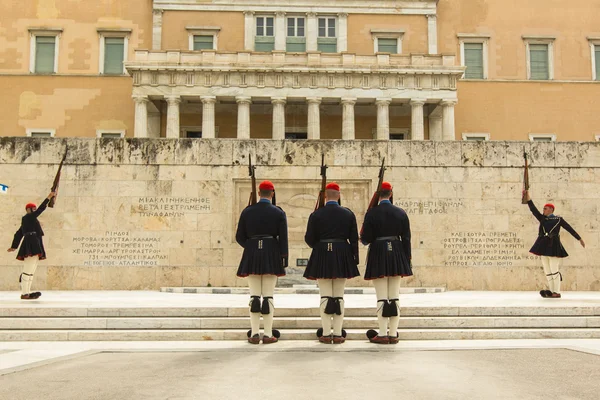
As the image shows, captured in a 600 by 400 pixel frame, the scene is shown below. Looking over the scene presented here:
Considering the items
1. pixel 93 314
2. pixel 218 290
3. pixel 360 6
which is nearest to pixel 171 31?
pixel 360 6

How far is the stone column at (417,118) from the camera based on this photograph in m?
34.7

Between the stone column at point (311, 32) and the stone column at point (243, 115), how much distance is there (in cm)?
637

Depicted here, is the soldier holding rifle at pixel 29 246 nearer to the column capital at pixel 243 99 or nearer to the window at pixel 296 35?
the column capital at pixel 243 99

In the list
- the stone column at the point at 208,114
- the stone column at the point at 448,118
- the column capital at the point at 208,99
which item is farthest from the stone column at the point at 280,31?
the stone column at the point at 448,118

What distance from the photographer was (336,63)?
34.6 m

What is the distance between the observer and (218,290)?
42.8 ft

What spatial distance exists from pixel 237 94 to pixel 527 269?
77.1 feet

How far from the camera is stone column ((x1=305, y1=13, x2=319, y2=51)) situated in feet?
125

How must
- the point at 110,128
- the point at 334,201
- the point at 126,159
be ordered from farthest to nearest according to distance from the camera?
the point at 110,128
the point at 126,159
the point at 334,201

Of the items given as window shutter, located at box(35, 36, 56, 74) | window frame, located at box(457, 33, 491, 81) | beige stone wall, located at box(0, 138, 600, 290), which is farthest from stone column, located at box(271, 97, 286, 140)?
beige stone wall, located at box(0, 138, 600, 290)

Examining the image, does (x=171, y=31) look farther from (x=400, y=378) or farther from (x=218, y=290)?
(x=400, y=378)

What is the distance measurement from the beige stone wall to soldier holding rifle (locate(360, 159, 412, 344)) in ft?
19.4

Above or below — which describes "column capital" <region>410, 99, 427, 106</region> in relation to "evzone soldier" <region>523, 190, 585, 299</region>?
above

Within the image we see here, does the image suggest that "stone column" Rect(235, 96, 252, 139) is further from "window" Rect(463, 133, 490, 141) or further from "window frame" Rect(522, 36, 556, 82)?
"window frame" Rect(522, 36, 556, 82)
